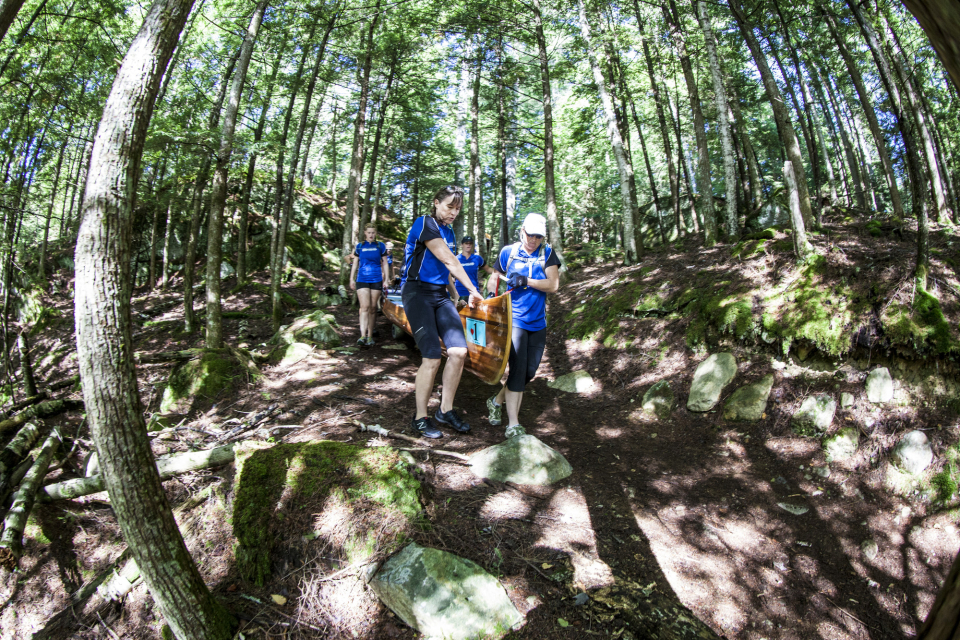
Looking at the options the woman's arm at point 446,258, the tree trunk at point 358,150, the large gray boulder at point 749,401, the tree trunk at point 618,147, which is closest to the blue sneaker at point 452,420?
the woman's arm at point 446,258

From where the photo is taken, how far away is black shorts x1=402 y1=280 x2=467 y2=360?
412 cm

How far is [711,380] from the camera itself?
197 inches

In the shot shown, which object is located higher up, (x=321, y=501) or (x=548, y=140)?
Result: (x=548, y=140)

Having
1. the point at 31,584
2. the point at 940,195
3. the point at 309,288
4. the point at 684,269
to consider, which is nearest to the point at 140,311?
the point at 309,288

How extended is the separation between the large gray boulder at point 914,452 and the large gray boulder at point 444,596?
335 centimetres

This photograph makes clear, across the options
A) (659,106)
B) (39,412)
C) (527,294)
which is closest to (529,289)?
(527,294)

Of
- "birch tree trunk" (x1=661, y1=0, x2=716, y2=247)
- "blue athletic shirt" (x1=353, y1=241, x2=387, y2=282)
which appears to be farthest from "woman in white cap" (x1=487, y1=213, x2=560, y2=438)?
"birch tree trunk" (x1=661, y1=0, x2=716, y2=247)

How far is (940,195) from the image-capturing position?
9.34 m

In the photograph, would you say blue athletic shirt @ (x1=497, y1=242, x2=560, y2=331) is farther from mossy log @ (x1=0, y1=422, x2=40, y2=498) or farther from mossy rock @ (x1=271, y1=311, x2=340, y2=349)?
mossy log @ (x1=0, y1=422, x2=40, y2=498)

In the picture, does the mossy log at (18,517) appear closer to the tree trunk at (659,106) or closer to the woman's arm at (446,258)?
the woman's arm at (446,258)

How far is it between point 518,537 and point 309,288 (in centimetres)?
1282

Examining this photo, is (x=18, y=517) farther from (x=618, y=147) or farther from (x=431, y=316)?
(x=618, y=147)

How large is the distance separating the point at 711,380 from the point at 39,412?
8.05 metres

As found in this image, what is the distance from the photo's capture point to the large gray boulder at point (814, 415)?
4039 millimetres
